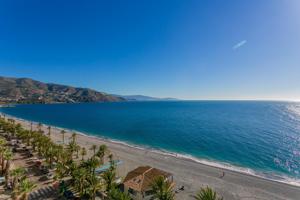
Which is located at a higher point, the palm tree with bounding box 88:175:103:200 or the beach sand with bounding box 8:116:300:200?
the palm tree with bounding box 88:175:103:200

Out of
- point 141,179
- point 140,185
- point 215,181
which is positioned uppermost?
point 141,179

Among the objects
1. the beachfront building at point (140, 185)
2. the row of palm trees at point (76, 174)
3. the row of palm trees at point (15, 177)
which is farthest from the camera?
the beachfront building at point (140, 185)

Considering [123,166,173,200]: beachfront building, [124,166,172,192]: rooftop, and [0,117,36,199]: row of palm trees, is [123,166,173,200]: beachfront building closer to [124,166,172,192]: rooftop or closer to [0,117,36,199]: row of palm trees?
[124,166,172,192]: rooftop

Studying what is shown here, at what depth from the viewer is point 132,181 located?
24.2m

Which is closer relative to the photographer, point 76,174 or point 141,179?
point 76,174

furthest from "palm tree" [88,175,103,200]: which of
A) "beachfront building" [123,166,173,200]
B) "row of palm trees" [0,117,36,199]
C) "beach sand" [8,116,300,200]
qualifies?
"beach sand" [8,116,300,200]

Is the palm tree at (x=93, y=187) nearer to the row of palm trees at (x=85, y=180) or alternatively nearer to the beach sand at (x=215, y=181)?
the row of palm trees at (x=85, y=180)

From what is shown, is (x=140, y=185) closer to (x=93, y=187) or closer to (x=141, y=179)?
(x=141, y=179)

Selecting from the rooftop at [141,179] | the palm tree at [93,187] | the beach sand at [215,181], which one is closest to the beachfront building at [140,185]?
the rooftop at [141,179]

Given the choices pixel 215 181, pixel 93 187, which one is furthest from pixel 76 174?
pixel 215 181

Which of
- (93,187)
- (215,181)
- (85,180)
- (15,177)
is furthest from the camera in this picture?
(215,181)

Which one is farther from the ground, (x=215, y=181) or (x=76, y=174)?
(x=76, y=174)

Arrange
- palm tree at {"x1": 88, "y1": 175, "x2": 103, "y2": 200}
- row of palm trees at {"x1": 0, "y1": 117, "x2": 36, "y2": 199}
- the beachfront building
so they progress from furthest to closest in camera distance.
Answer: the beachfront building
palm tree at {"x1": 88, "y1": 175, "x2": 103, "y2": 200}
row of palm trees at {"x1": 0, "y1": 117, "x2": 36, "y2": 199}

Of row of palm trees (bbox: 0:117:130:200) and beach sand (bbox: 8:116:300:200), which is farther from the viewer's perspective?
beach sand (bbox: 8:116:300:200)
